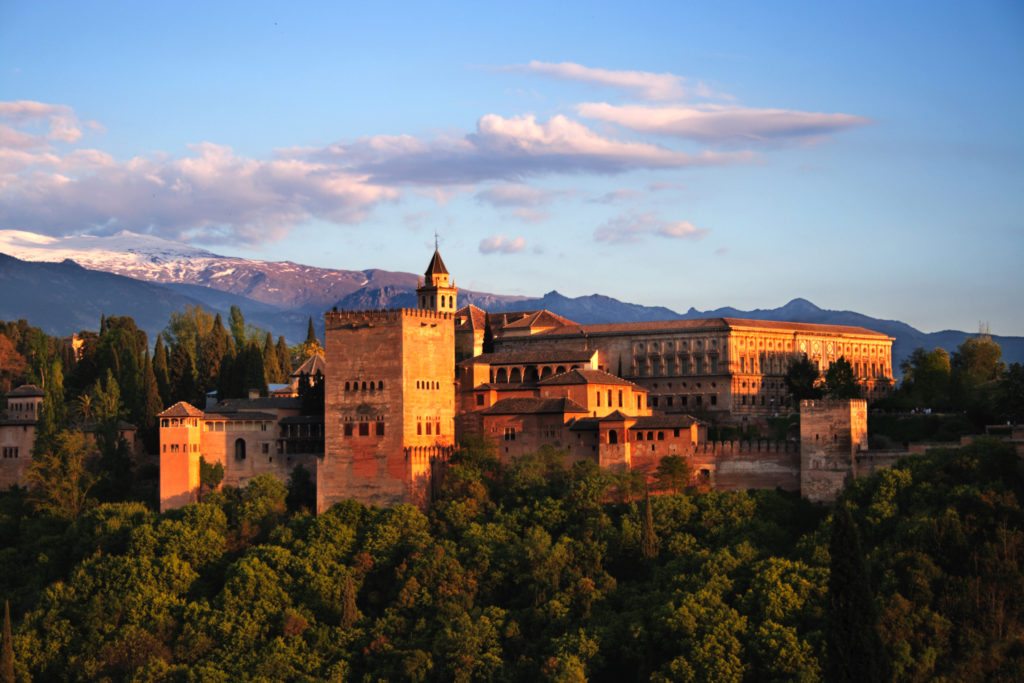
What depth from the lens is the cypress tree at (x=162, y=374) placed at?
3150 inches

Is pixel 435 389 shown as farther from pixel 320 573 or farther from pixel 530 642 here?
pixel 530 642

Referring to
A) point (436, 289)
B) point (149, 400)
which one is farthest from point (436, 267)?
point (149, 400)

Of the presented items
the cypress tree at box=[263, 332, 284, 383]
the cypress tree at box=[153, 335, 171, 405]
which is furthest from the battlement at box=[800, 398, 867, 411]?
the cypress tree at box=[263, 332, 284, 383]

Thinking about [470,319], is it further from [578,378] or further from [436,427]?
[436,427]

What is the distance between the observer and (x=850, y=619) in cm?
4697

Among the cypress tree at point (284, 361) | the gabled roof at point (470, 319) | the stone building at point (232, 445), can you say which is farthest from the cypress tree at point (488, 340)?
the stone building at point (232, 445)

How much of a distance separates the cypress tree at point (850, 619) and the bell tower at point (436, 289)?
40069 millimetres

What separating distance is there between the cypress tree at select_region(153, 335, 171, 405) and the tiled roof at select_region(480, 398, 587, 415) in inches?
747

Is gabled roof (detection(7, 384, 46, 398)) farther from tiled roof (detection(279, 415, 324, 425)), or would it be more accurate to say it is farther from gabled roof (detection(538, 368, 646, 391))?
gabled roof (detection(538, 368, 646, 391))

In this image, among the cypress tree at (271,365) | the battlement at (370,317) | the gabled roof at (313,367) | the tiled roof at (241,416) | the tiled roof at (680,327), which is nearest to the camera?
the battlement at (370,317)

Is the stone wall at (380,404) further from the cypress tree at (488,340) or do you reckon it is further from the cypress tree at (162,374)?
the cypress tree at (488,340)

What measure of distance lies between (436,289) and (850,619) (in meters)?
41.4

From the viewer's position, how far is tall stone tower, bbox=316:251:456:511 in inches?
2544

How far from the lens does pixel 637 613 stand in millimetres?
55781
